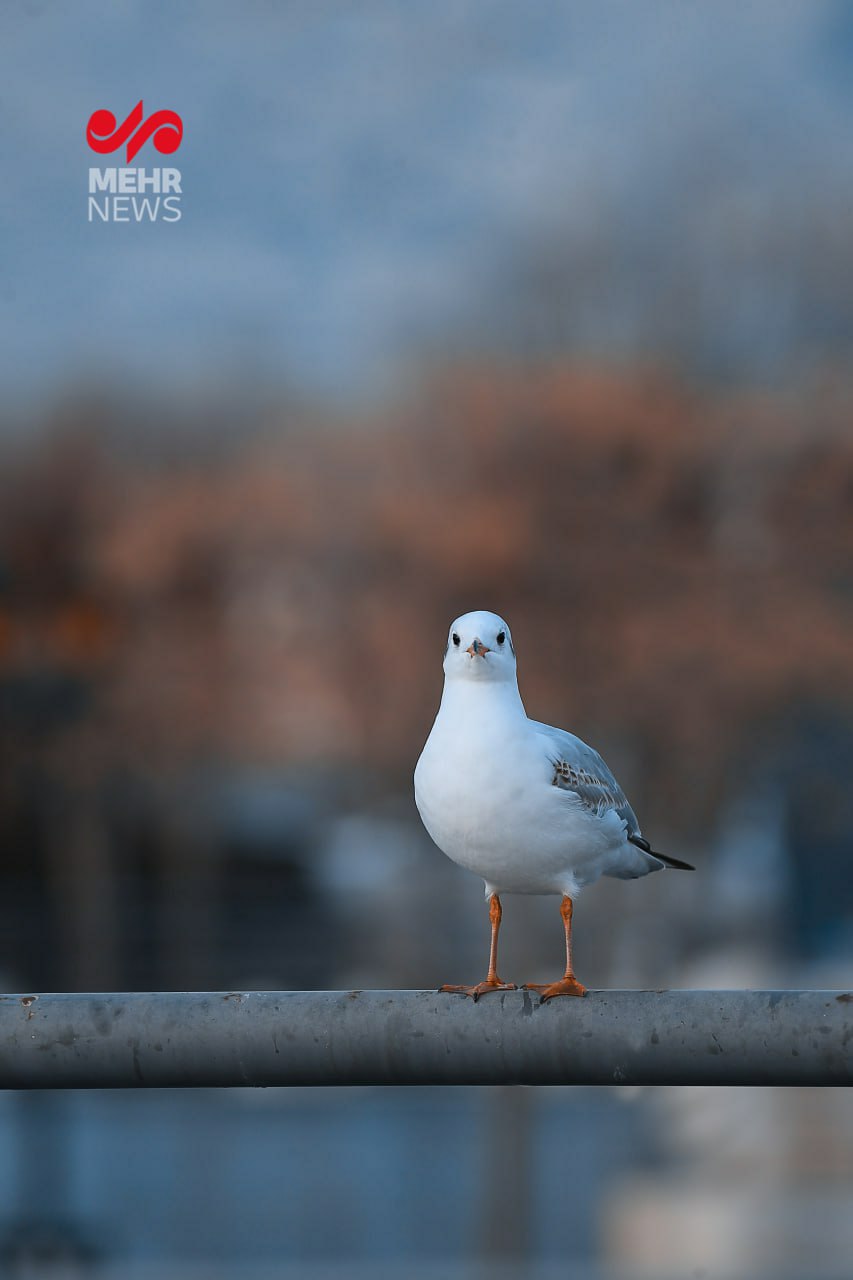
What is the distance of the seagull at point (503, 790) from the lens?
231 centimetres

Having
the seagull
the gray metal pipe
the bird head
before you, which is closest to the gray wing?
the seagull

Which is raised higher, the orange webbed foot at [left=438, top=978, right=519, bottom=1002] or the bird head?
the bird head

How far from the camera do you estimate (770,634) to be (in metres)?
8.62

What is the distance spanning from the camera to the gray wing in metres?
2.46

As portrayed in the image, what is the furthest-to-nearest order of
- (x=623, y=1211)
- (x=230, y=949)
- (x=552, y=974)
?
1. (x=230, y=949)
2. (x=623, y=1211)
3. (x=552, y=974)

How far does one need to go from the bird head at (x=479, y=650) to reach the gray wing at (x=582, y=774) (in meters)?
0.15

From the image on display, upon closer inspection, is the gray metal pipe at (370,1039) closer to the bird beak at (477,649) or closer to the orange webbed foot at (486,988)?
the orange webbed foot at (486,988)

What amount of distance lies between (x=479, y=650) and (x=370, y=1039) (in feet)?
2.64

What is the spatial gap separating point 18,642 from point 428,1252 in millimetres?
5034

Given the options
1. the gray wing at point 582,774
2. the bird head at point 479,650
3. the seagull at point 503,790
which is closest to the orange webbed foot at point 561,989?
the seagull at point 503,790

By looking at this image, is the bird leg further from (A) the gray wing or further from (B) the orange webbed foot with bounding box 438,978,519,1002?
(A) the gray wing

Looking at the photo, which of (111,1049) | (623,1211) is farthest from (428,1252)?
(111,1049)

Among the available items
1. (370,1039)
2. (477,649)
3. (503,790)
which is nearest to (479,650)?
(477,649)

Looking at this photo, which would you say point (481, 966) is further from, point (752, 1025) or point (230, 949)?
point (752, 1025)
